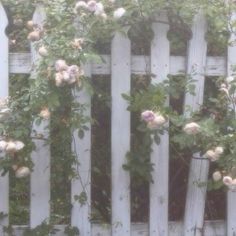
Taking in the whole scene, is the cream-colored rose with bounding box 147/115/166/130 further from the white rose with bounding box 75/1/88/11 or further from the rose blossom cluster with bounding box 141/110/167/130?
the white rose with bounding box 75/1/88/11

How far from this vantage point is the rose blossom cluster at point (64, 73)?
279cm

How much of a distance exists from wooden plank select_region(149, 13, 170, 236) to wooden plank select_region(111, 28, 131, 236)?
13 centimetres

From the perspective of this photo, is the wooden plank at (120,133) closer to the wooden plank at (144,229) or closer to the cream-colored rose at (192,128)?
the wooden plank at (144,229)

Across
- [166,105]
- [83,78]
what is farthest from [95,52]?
[166,105]

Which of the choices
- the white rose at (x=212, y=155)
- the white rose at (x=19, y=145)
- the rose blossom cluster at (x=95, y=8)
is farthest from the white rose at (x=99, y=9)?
the white rose at (x=212, y=155)

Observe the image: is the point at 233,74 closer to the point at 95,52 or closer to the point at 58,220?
Result: the point at 95,52

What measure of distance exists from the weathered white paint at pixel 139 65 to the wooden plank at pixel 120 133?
0.04 meters

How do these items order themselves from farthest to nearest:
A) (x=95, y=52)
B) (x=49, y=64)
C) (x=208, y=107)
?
(x=208, y=107)
(x=95, y=52)
(x=49, y=64)

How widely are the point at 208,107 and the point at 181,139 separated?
36 centimetres

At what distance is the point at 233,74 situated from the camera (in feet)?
10.4

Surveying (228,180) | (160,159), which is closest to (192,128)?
(228,180)

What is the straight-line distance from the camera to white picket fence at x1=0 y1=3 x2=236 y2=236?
3.12 metres

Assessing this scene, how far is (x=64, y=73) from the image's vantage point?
9.17 ft

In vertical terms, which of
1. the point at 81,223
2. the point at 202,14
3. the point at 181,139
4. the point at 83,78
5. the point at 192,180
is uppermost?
the point at 202,14
